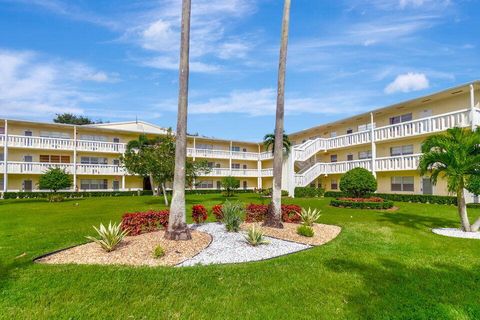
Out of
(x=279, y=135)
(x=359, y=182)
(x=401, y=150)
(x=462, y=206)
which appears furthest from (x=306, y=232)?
(x=401, y=150)

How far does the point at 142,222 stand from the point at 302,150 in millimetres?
23883

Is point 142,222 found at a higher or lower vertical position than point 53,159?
lower

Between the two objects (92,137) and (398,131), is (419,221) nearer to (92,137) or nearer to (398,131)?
(398,131)

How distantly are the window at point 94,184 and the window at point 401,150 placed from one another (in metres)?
32.3

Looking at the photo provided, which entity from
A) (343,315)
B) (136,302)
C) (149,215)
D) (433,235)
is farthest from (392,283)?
(149,215)

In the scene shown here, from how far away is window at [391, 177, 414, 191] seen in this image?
84.7ft

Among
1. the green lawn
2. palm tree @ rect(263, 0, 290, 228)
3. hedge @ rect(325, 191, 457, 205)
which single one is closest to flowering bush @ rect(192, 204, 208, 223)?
palm tree @ rect(263, 0, 290, 228)

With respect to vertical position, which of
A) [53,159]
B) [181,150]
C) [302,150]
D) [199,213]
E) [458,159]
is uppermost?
[302,150]

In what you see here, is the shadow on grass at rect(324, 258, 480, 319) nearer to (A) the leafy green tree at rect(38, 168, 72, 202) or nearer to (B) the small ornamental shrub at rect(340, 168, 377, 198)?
(B) the small ornamental shrub at rect(340, 168, 377, 198)

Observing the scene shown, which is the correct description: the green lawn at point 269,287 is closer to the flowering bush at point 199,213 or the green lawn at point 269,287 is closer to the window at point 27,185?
the flowering bush at point 199,213

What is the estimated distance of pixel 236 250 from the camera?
8.06 m

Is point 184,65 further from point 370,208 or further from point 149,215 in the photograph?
point 370,208

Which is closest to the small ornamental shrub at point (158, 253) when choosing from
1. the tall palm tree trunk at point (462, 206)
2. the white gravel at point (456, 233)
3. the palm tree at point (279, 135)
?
the palm tree at point (279, 135)

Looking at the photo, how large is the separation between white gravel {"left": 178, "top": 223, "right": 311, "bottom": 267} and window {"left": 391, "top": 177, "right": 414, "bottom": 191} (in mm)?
21179
